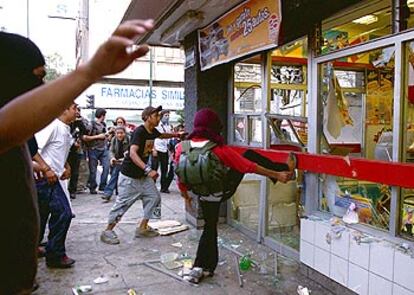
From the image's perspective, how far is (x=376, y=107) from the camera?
379cm

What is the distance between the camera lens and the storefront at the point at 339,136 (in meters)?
3.21

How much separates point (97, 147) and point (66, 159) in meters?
4.42

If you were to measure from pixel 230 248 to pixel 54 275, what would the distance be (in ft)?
6.82

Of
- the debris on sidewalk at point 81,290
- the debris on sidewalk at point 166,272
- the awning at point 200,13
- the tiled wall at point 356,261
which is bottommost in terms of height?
the debris on sidewalk at point 81,290

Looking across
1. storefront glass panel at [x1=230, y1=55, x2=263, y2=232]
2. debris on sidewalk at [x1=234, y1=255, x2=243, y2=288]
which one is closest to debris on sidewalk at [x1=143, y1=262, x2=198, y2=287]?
debris on sidewalk at [x1=234, y1=255, x2=243, y2=288]

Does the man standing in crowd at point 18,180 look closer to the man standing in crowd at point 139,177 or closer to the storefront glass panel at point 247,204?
the man standing in crowd at point 139,177

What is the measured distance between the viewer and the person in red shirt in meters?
3.74

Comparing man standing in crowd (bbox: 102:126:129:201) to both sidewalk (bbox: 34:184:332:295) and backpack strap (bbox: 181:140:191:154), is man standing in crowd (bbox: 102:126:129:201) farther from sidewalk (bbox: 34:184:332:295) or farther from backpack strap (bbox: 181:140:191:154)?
backpack strap (bbox: 181:140:191:154)

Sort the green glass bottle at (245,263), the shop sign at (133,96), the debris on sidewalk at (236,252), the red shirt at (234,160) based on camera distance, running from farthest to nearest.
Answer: the shop sign at (133,96)
the debris on sidewalk at (236,252)
the green glass bottle at (245,263)
the red shirt at (234,160)

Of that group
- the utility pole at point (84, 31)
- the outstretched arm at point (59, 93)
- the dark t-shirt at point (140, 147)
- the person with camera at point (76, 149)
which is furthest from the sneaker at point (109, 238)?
the utility pole at point (84, 31)

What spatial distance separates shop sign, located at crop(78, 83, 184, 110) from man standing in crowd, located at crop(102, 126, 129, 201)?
35.1 feet

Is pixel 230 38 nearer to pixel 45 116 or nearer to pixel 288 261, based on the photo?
pixel 288 261

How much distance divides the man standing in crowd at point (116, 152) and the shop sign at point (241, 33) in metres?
3.09

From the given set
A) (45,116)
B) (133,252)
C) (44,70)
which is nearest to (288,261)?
(133,252)
